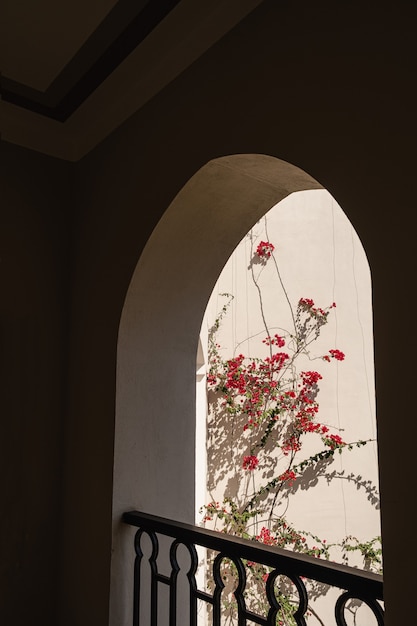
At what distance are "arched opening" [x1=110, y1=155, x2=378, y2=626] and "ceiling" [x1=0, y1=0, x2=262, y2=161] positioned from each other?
0.58 metres

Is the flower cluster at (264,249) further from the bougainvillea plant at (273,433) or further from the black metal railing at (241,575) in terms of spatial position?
the black metal railing at (241,575)

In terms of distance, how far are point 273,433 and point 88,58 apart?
337 centimetres

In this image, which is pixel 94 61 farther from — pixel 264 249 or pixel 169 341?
pixel 264 249

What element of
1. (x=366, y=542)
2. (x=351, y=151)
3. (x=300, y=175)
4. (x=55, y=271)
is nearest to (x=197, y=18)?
(x=300, y=175)

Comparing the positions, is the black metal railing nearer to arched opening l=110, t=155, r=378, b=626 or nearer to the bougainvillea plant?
arched opening l=110, t=155, r=378, b=626

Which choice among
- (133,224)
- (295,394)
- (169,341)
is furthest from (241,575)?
(295,394)

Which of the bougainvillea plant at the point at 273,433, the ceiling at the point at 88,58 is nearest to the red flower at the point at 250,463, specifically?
the bougainvillea plant at the point at 273,433

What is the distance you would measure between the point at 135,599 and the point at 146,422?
28.7 inches

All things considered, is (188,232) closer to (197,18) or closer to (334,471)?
(197,18)

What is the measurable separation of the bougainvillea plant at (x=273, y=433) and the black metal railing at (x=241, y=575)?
89.0 inches

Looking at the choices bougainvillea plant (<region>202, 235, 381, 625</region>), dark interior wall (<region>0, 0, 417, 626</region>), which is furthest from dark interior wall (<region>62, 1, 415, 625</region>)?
bougainvillea plant (<region>202, 235, 381, 625</region>)

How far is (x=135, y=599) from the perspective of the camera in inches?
89.4

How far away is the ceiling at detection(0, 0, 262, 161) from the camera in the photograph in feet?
6.89

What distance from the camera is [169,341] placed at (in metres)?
2.65
